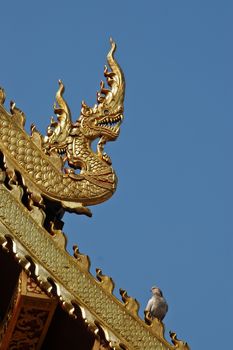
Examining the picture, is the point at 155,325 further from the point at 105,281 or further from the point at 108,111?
the point at 108,111

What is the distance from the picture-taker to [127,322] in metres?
6.86

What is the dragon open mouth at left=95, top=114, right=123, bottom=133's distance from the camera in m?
7.81

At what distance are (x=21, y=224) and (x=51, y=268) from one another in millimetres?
294

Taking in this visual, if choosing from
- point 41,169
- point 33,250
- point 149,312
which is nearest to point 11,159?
point 41,169

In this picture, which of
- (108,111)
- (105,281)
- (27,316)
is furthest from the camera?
(108,111)

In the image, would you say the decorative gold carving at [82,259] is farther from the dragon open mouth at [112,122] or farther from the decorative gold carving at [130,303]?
the dragon open mouth at [112,122]

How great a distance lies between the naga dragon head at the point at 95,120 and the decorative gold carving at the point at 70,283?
0.75 meters

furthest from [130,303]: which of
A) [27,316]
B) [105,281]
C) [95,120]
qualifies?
[95,120]

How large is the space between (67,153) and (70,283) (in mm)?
1029

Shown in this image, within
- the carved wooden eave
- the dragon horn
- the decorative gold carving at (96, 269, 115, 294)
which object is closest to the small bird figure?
the decorative gold carving at (96, 269, 115, 294)

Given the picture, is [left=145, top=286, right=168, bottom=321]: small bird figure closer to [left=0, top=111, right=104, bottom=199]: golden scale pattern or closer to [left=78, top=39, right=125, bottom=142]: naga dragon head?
[left=0, top=111, right=104, bottom=199]: golden scale pattern

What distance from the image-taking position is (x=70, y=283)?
6.82 m

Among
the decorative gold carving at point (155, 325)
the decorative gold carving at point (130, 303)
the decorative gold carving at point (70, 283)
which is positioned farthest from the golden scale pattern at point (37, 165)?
the decorative gold carving at point (155, 325)

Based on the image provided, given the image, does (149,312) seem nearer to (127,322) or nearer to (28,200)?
(127,322)
